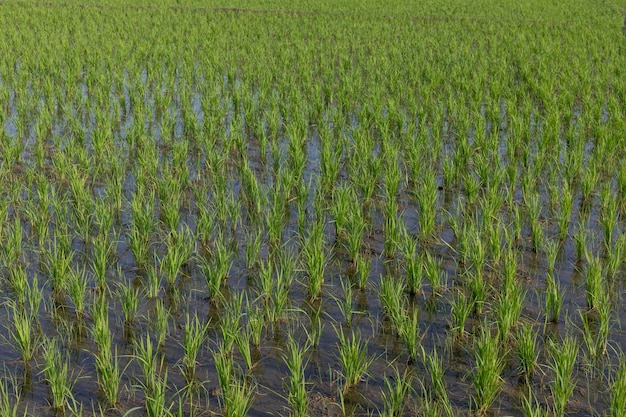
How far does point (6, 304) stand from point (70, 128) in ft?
12.4

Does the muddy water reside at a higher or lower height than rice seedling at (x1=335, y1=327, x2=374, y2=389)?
lower

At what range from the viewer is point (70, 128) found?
7.20 metres

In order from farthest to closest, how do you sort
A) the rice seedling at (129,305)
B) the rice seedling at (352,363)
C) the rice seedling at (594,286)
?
1. the rice seedling at (594,286)
2. the rice seedling at (129,305)
3. the rice seedling at (352,363)

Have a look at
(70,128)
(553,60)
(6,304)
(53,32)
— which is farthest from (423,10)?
(6,304)

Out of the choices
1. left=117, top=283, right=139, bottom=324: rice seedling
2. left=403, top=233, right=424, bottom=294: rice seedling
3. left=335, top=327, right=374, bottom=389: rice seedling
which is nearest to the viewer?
left=335, top=327, right=374, bottom=389: rice seedling

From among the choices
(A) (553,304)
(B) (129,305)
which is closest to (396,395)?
(A) (553,304)

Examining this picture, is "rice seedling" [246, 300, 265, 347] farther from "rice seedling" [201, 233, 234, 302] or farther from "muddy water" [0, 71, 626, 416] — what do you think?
"rice seedling" [201, 233, 234, 302]

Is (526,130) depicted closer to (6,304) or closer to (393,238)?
(393,238)

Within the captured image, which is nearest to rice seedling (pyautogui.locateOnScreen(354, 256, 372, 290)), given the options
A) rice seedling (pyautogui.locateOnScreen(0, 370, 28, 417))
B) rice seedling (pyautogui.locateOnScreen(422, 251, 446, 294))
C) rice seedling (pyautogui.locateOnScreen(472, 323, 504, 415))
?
rice seedling (pyautogui.locateOnScreen(422, 251, 446, 294))

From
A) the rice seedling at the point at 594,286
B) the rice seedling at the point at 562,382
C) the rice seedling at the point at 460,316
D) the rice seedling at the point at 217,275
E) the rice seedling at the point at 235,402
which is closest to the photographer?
the rice seedling at the point at 235,402

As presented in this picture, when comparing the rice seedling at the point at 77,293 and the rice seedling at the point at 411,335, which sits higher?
the rice seedling at the point at 77,293

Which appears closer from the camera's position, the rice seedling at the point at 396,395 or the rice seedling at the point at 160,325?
the rice seedling at the point at 396,395

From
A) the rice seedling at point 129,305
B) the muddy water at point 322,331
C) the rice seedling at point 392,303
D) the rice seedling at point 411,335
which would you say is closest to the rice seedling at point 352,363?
the muddy water at point 322,331

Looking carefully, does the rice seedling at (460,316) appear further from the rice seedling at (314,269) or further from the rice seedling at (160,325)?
the rice seedling at (160,325)
